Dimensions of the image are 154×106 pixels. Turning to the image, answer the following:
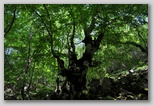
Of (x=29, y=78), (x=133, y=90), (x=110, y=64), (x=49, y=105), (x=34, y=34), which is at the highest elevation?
(x=34, y=34)

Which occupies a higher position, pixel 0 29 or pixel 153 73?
pixel 0 29

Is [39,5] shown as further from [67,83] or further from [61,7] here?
[67,83]

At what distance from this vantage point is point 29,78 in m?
3.03

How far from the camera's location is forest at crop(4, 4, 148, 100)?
301 centimetres

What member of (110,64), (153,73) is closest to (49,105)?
(110,64)

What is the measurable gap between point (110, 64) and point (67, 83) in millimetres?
718

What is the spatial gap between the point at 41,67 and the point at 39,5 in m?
0.95

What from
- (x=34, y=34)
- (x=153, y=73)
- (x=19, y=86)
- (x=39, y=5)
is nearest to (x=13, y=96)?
(x=19, y=86)

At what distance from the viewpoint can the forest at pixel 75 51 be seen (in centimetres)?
301

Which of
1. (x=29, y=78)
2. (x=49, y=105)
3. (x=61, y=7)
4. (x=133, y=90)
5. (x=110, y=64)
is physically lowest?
(x=49, y=105)

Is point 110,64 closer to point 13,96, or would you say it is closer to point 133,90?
point 133,90

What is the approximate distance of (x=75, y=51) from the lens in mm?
3105

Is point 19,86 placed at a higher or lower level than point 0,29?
lower

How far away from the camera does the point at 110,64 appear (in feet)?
9.89
